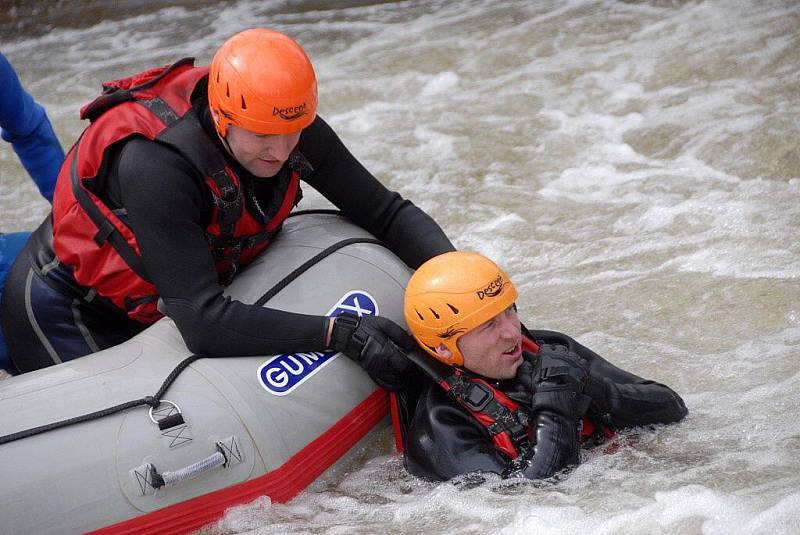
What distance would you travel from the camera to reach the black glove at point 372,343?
2977 millimetres

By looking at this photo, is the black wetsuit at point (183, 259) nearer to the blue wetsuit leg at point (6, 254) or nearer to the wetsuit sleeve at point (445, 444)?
the blue wetsuit leg at point (6, 254)

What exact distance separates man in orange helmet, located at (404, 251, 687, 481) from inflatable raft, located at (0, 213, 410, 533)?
233 mm

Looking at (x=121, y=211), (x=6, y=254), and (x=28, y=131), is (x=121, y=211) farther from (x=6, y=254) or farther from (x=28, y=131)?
(x=28, y=131)

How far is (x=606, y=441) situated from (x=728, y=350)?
0.76m

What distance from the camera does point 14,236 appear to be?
12.5 feet

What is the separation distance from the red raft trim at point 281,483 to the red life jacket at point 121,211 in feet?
1.89

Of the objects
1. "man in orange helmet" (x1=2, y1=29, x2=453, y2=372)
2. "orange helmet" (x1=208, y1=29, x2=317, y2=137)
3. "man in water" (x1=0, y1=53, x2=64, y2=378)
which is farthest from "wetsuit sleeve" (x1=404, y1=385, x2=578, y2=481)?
"man in water" (x1=0, y1=53, x2=64, y2=378)

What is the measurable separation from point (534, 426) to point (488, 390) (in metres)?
0.16

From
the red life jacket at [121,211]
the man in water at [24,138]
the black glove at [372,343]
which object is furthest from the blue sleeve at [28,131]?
the black glove at [372,343]

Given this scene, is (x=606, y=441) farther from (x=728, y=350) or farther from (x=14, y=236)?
(x=14, y=236)

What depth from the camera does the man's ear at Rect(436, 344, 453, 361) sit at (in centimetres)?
299

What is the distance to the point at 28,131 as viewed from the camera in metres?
3.96

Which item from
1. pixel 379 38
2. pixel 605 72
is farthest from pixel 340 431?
pixel 379 38

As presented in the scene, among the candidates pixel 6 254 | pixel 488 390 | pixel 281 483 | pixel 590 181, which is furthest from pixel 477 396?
pixel 590 181
